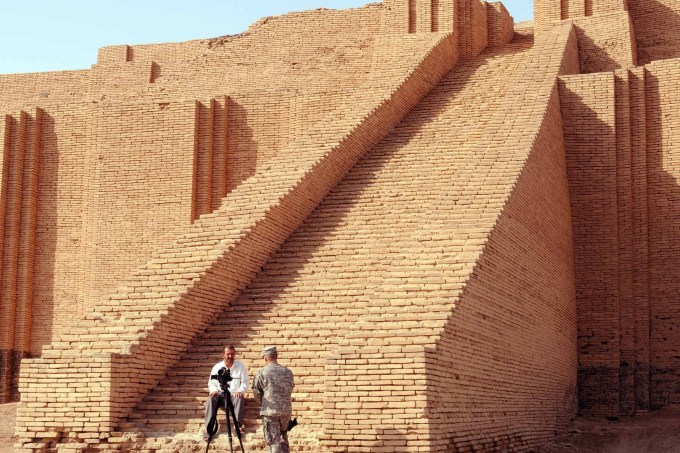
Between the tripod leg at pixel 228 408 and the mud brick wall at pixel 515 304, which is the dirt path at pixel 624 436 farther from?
the tripod leg at pixel 228 408

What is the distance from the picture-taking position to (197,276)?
25.4ft

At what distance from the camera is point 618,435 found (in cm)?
911

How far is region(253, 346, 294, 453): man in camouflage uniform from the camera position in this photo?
6.02 meters

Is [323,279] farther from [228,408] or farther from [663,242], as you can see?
[663,242]

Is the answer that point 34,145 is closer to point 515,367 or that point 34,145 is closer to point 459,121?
point 459,121

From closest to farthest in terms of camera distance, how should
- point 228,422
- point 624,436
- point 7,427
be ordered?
point 228,422 → point 624,436 → point 7,427

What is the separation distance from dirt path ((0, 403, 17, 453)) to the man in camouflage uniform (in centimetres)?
338

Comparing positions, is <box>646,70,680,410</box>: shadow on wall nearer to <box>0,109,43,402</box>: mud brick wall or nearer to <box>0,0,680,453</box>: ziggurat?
<box>0,0,680,453</box>: ziggurat

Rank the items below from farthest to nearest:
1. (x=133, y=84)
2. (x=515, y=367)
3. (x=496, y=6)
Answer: (x=133, y=84) → (x=496, y=6) → (x=515, y=367)

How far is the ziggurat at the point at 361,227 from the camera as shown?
689cm

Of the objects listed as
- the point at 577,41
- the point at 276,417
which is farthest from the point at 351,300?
the point at 577,41

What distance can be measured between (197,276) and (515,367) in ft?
8.14

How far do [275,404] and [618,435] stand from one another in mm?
4175

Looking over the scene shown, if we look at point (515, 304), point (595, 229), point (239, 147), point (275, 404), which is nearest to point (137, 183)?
point (239, 147)
